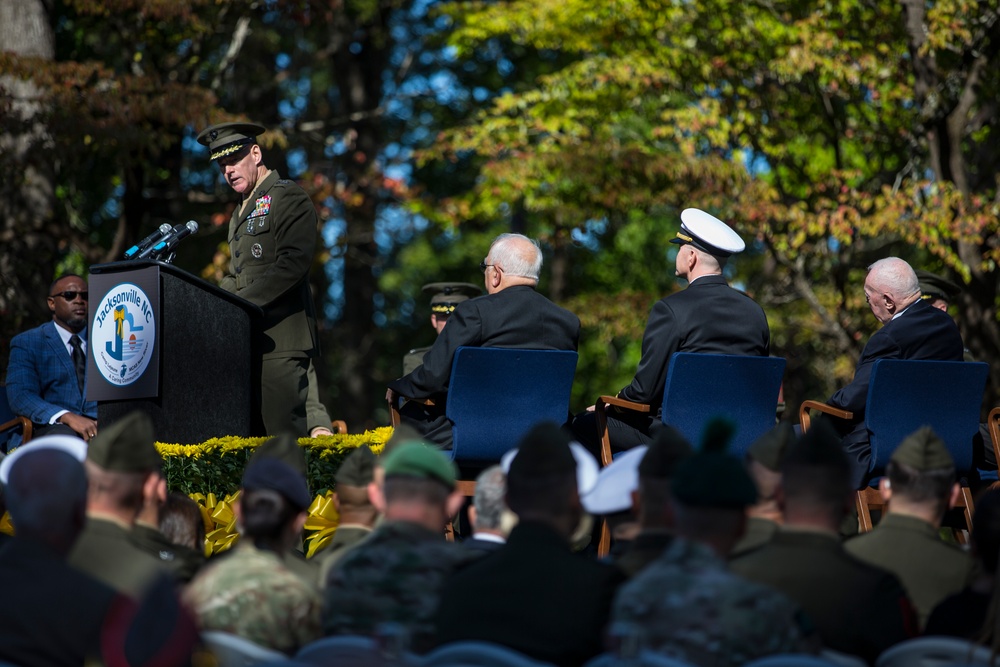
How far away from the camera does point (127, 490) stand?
3768 millimetres

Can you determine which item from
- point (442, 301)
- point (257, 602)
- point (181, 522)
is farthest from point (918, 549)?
point (442, 301)

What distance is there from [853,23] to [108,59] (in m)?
9.63

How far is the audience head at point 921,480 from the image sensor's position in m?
4.00

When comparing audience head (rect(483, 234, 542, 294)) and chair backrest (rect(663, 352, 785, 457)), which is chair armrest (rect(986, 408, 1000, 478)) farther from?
audience head (rect(483, 234, 542, 294))

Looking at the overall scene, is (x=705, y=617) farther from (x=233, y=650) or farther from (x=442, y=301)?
(x=442, y=301)

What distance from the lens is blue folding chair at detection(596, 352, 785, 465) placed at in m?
6.23

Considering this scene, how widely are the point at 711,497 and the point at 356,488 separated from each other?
1.64 m

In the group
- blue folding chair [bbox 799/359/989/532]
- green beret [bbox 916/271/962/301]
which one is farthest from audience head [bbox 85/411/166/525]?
green beret [bbox 916/271/962/301]

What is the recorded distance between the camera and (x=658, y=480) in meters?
3.74

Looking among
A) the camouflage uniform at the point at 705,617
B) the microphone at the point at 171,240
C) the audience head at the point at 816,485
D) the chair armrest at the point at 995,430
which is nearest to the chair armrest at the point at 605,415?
the chair armrest at the point at 995,430

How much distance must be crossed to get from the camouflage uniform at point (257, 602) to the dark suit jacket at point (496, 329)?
10.2 feet

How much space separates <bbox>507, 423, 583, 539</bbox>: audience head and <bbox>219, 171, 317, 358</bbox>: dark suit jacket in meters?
3.53

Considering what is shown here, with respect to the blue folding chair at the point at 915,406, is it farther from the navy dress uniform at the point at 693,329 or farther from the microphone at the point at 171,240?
the microphone at the point at 171,240

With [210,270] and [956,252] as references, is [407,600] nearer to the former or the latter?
[956,252]
